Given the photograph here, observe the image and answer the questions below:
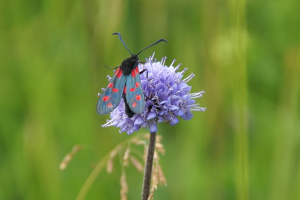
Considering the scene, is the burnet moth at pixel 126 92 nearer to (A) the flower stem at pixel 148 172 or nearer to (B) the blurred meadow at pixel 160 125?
(A) the flower stem at pixel 148 172

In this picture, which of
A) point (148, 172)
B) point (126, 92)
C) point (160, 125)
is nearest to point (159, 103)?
point (126, 92)

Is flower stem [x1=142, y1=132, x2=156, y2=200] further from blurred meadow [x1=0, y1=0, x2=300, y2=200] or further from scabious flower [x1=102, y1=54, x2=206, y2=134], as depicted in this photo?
blurred meadow [x1=0, y1=0, x2=300, y2=200]

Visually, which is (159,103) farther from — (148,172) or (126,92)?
(148,172)

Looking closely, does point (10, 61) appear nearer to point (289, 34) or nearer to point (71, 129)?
point (71, 129)

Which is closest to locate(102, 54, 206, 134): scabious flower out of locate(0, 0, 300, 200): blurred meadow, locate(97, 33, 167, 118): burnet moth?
locate(97, 33, 167, 118): burnet moth

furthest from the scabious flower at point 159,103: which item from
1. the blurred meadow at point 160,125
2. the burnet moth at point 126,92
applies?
the blurred meadow at point 160,125
